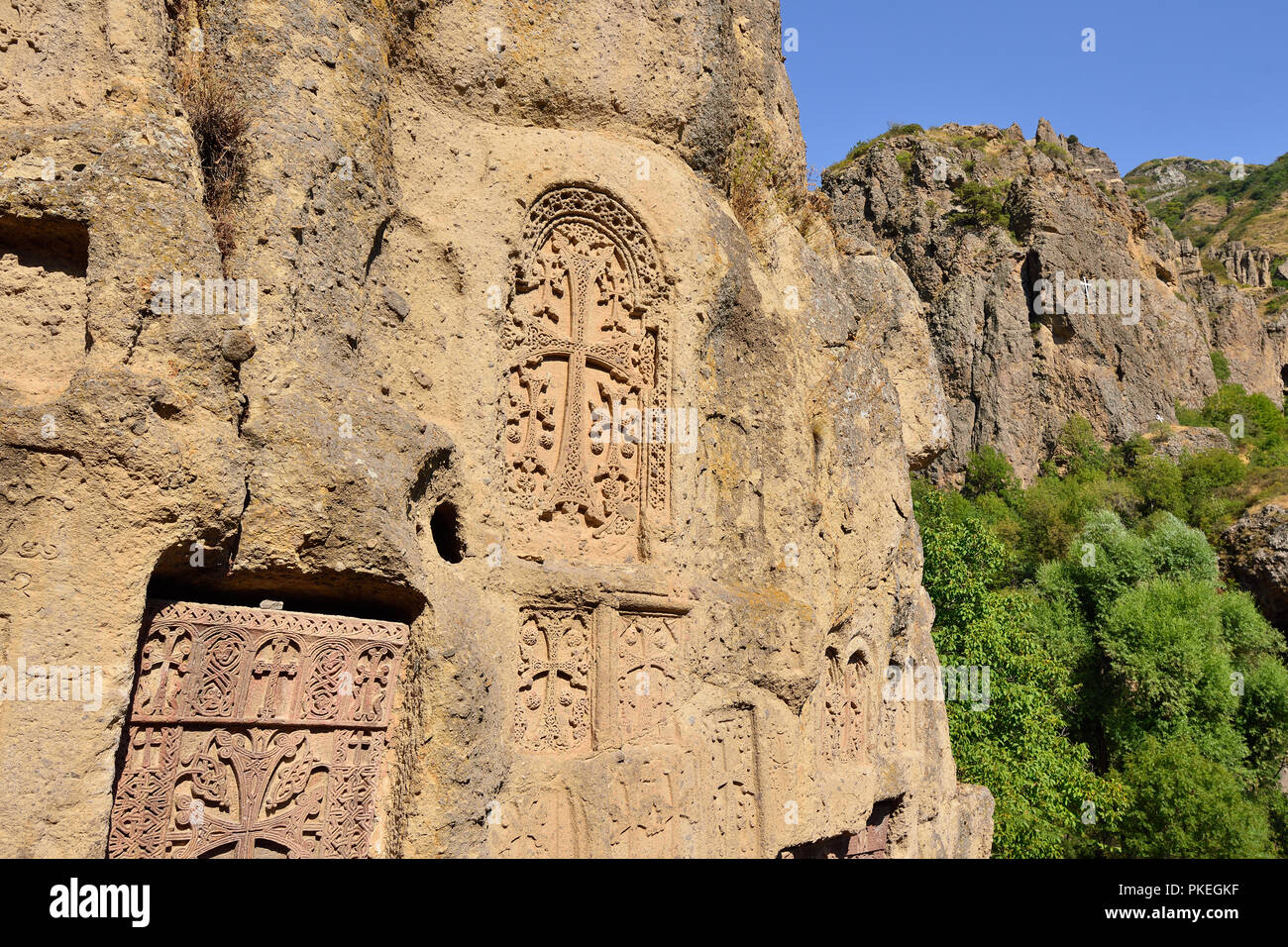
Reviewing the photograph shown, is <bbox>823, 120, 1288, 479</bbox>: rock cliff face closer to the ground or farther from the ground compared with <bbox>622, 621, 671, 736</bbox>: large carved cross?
farther from the ground

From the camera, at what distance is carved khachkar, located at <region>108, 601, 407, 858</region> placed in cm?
450

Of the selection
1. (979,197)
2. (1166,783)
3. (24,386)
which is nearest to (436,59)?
(24,386)

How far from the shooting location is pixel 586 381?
6977mm

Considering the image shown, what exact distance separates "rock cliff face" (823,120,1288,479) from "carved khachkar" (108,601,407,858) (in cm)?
3789

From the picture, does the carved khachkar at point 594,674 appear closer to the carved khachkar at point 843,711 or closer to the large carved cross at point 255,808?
the large carved cross at point 255,808

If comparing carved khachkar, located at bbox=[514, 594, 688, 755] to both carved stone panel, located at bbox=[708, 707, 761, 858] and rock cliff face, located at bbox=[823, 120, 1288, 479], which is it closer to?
carved stone panel, located at bbox=[708, 707, 761, 858]

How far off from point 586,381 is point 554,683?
2021 mm

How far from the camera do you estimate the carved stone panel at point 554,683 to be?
6121mm

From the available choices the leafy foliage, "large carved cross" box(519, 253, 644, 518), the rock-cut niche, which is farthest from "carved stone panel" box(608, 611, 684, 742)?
the leafy foliage

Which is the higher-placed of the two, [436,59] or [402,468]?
[436,59]

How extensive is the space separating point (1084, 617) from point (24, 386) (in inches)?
1074

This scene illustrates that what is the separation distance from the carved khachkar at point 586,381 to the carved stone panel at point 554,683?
0.48 meters

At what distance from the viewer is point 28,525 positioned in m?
4.09
